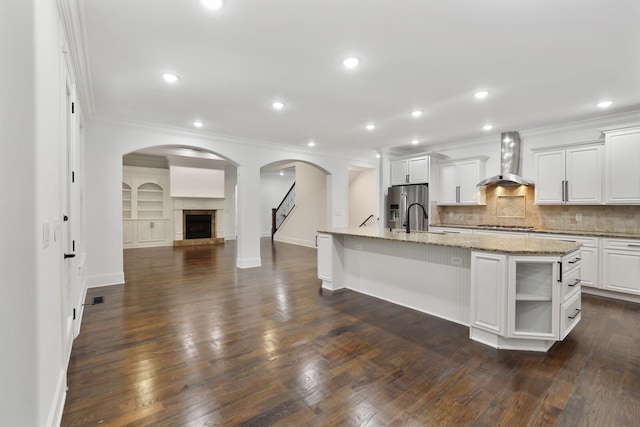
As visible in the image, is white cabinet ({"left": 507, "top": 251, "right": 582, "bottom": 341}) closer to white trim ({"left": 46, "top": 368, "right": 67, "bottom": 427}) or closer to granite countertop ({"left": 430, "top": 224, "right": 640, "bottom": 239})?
granite countertop ({"left": 430, "top": 224, "right": 640, "bottom": 239})

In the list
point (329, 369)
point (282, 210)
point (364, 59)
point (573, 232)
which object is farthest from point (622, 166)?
point (282, 210)

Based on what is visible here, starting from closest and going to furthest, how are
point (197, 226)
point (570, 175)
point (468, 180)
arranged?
point (570, 175), point (468, 180), point (197, 226)

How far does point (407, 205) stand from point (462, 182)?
120cm

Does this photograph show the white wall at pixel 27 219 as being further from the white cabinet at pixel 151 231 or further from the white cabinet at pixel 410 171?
the white cabinet at pixel 151 231

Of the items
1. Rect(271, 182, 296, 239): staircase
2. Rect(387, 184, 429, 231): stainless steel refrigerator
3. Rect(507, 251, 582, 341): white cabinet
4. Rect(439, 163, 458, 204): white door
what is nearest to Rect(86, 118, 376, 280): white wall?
Rect(387, 184, 429, 231): stainless steel refrigerator

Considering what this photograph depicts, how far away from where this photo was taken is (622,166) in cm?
440

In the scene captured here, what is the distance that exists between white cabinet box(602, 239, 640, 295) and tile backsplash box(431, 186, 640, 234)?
0.69 m

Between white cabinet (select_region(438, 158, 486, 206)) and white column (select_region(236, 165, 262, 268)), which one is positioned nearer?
white cabinet (select_region(438, 158, 486, 206))

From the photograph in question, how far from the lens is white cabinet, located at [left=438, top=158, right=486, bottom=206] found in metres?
6.09

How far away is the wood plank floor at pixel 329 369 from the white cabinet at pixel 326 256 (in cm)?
64

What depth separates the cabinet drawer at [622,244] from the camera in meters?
4.11

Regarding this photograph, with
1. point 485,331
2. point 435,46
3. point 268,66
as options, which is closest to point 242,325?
point 485,331

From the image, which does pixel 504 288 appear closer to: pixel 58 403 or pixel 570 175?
A: pixel 58 403

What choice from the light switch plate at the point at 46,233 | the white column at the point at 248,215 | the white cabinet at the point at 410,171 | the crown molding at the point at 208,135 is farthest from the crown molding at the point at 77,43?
the white cabinet at the point at 410,171
